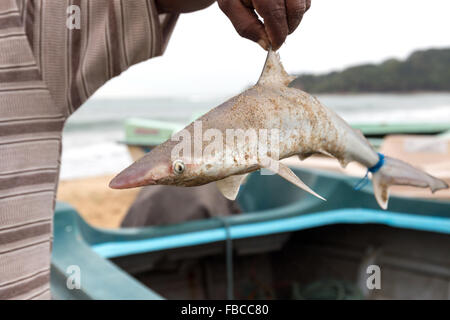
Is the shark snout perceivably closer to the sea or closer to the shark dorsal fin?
the shark dorsal fin

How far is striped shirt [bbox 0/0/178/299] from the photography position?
1093 millimetres

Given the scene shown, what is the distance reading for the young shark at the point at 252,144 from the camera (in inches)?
32.0

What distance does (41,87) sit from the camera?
1.13 meters

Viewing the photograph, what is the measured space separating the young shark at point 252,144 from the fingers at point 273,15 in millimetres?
81

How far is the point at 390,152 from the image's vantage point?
4234 mm

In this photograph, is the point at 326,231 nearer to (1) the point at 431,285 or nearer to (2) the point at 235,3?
(1) the point at 431,285

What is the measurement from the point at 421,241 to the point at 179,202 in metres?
1.72

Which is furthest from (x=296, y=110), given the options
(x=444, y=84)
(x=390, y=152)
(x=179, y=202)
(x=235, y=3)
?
(x=444, y=84)

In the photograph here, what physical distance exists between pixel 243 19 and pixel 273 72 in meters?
0.16
